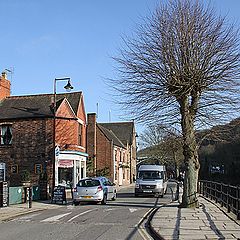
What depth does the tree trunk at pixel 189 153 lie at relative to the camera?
66.1 feet

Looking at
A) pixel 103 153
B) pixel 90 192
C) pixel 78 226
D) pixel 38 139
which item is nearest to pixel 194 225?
pixel 78 226

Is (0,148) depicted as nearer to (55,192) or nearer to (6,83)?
(6,83)

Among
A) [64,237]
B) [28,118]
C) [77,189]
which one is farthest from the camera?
[28,118]

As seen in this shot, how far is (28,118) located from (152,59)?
1588cm

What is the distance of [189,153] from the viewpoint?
66.2ft

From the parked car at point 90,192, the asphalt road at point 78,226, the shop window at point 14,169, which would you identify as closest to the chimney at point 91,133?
the shop window at point 14,169

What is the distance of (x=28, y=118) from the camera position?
33.2m

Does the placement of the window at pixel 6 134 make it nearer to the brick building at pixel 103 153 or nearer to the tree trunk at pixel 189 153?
the brick building at pixel 103 153

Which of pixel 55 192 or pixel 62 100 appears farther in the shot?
pixel 62 100

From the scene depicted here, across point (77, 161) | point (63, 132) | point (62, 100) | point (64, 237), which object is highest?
point (62, 100)

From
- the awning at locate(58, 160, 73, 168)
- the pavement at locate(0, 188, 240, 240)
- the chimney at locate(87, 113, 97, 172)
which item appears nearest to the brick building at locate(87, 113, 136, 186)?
the chimney at locate(87, 113, 97, 172)

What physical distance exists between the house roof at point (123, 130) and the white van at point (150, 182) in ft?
114

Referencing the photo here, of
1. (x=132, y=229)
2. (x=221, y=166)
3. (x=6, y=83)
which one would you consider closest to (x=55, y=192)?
(x=132, y=229)

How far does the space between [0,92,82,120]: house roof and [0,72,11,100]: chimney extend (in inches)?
19.4
